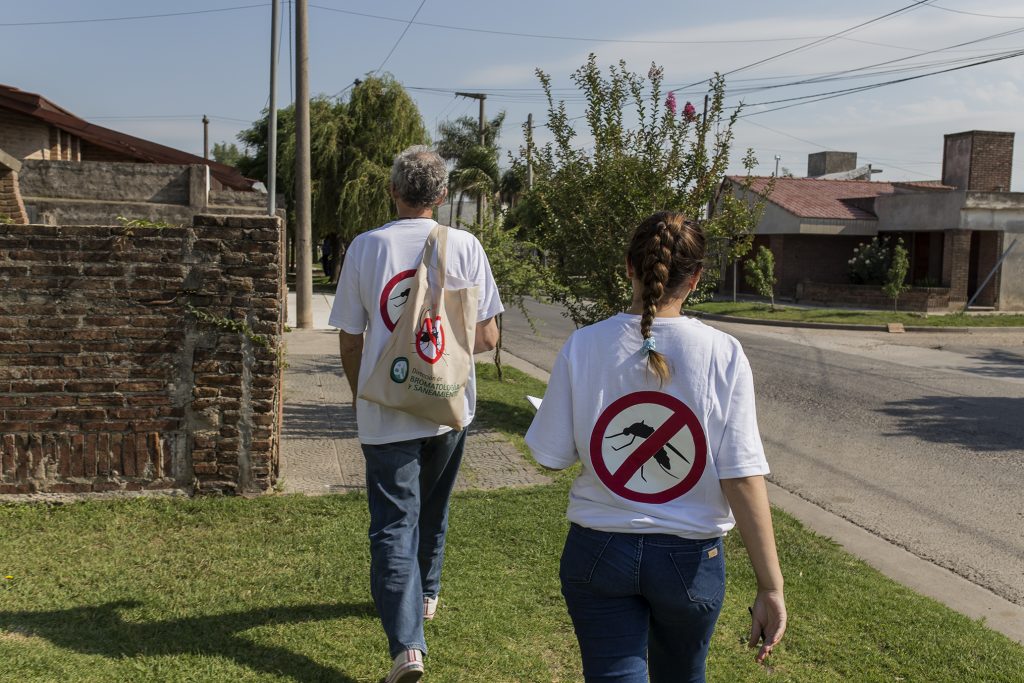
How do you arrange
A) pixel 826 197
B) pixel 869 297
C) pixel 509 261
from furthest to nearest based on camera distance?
pixel 826 197, pixel 869 297, pixel 509 261

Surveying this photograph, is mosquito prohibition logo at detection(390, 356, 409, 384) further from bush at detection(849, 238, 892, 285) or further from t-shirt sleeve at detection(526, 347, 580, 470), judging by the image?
bush at detection(849, 238, 892, 285)

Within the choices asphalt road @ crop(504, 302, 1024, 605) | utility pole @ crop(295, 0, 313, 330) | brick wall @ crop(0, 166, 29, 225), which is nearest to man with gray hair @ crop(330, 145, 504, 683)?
asphalt road @ crop(504, 302, 1024, 605)

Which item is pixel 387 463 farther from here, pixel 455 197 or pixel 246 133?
pixel 246 133

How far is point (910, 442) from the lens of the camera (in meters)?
9.28

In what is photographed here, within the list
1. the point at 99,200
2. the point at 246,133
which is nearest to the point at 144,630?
the point at 99,200

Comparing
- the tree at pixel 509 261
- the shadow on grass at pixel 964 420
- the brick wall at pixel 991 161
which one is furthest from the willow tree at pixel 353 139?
the shadow on grass at pixel 964 420

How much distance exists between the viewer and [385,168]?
3148 centimetres

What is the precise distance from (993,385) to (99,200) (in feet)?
42.2

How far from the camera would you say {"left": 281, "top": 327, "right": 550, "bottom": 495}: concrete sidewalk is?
6520 millimetres

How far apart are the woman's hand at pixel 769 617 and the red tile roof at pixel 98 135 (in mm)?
13508

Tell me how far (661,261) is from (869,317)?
77.5 feet

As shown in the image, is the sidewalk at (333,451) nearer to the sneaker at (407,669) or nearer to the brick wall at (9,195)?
the sneaker at (407,669)

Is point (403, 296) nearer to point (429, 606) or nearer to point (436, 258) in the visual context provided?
point (436, 258)

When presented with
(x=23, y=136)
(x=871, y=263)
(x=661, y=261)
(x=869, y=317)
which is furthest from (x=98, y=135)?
(x=871, y=263)
